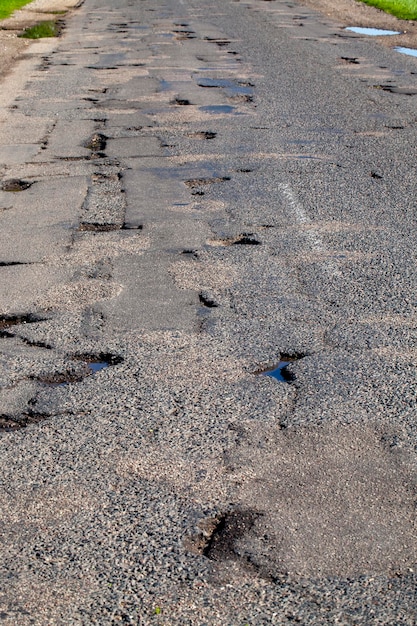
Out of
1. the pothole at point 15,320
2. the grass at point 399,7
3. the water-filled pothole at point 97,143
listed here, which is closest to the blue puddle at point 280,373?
the pothole at point 15,320

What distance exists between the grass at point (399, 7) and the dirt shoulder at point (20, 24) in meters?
9.05

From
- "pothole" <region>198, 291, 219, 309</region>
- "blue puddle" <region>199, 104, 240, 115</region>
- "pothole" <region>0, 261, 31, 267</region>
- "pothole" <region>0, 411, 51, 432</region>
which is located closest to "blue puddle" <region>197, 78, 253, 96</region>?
"blue puddle" <region>199, 104, 240, 115</region>

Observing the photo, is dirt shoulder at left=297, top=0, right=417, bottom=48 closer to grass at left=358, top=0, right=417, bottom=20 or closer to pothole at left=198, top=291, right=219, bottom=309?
grass at left=358, top=0, right=417, bottom=20

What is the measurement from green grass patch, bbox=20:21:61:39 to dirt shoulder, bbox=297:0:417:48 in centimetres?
706

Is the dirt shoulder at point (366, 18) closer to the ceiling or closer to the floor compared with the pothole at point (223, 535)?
closer to the ceiling

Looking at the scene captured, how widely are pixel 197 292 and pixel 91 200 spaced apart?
2336 millimetres

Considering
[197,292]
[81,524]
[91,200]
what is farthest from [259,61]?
[81,524]

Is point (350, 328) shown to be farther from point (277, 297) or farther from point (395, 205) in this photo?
point (395, 205)

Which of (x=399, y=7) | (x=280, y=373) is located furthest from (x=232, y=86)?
(x=399, y=7)

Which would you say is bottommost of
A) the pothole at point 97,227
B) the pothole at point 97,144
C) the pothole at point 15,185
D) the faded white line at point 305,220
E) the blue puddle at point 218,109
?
the pothole at point 15,185

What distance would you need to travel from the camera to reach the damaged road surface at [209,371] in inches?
113

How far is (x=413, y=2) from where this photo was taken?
23.6 m

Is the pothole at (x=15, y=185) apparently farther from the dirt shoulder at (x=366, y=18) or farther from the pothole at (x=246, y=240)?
the dirt shoulder at (x=366, y=18)

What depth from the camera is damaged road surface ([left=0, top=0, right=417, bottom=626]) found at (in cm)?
288
